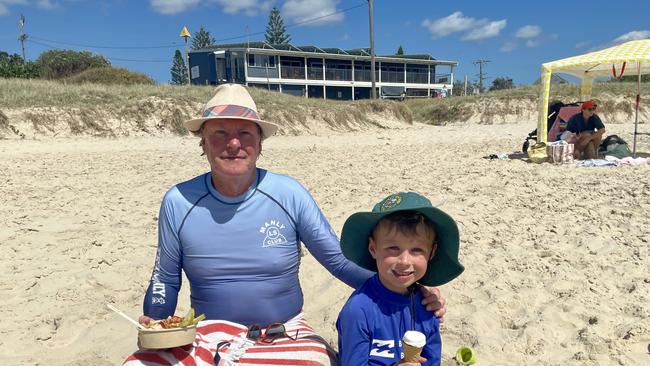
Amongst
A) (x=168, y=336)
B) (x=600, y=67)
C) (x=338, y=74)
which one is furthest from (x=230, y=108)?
(x=338, y=74)

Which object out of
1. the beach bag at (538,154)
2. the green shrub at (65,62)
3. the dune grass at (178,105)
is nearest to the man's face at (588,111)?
the beach bag at (538,154)

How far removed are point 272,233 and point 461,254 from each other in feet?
8.31

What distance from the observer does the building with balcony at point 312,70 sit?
3706cm

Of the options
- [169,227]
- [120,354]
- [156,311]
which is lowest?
[120,354]

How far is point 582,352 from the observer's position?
2.68 m

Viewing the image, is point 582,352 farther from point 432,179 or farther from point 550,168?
point 550,168

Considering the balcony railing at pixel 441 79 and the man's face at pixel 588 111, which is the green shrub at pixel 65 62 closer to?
the balcony railing at pixel 441 79

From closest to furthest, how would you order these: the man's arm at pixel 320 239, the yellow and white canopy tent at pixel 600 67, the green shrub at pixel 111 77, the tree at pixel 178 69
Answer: the man's arm at pixel 320 239 < the yellow and white canopy tent at pixel 600 67 < the green shrub at pixel 111 77 < the tree at pixel 178 69

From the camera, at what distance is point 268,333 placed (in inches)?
80.0

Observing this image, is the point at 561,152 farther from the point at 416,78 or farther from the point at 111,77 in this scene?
the point at 416,78

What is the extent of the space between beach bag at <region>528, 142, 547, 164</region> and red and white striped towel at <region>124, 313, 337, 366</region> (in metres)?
7.91

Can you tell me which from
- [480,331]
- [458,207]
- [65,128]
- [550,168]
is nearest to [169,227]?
[480,331]

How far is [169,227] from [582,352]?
238 cm

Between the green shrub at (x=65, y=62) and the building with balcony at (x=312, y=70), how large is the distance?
791 cm
